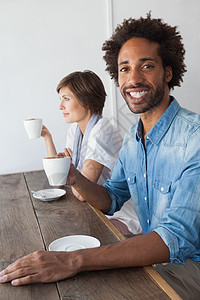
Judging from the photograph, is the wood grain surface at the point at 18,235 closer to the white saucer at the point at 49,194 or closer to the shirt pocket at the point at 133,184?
the white saucer at the point at 49,194

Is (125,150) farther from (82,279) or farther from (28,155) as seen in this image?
(28,155)

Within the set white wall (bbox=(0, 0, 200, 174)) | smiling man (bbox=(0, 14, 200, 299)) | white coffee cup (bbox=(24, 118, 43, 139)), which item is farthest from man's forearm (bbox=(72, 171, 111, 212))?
white wall (bbox=(0, 0, 200, 174))

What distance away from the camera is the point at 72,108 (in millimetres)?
2008

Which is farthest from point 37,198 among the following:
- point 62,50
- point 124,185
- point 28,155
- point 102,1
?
point 102,1

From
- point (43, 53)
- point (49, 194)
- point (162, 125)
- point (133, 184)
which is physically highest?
point (43, 53)

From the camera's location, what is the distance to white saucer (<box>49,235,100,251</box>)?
1.00m

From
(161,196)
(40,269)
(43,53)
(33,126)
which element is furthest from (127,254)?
(43,53)

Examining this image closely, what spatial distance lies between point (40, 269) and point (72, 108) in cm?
129

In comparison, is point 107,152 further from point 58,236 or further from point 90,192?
point 58,236

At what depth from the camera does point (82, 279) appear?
83cm

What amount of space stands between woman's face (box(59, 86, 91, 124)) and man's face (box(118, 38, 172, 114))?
706 millimetres

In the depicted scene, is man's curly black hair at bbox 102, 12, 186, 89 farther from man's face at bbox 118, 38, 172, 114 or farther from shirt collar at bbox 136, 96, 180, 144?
shirt collar at bbox 136, 96, 180, 144

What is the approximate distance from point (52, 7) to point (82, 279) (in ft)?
8.96

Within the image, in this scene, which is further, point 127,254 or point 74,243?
point 74,243
